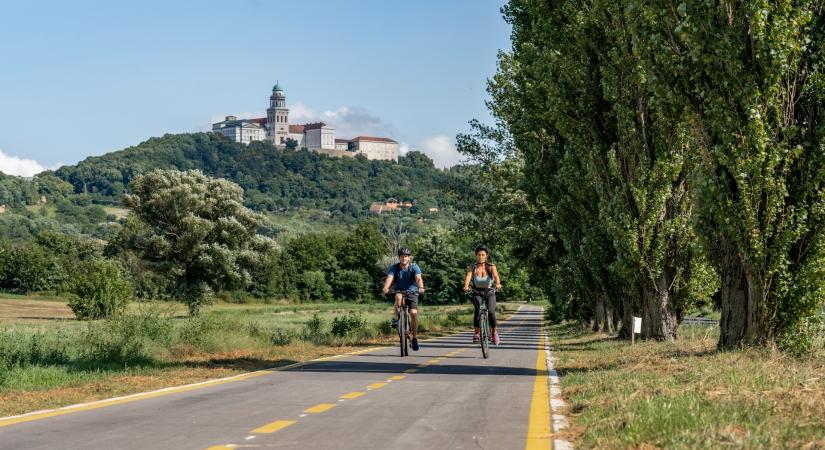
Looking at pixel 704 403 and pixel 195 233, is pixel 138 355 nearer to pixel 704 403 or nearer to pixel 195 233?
pixel 704 403

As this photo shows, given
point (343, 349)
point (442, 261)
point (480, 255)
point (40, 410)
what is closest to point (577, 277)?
point (343, 349)

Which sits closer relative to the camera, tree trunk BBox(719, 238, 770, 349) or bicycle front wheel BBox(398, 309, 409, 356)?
tree trunk BBox(719, 238, 770, 349)

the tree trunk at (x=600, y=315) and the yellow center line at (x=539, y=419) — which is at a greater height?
the tree trunk at (x=600, y=315)

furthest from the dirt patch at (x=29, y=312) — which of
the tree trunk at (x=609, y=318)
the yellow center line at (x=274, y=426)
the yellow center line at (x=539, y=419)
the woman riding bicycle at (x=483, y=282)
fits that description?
the yellow center line at (x=274, y=426)

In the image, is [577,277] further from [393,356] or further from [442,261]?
[442,261]

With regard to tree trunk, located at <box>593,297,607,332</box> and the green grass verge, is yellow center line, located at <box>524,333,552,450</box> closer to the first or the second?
the green grass verge

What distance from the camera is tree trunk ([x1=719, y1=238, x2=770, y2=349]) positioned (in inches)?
627

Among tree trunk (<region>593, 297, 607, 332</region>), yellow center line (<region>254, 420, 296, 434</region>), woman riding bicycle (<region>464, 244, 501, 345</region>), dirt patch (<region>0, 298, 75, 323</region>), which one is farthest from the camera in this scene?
dirt patch (<region>0, 298, 75, 323</region>)

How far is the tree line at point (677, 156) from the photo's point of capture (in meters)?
15.6

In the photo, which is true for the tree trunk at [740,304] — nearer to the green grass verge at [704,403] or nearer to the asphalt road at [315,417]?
the green grass verge at [704,403]

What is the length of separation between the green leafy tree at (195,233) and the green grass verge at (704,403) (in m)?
55.2

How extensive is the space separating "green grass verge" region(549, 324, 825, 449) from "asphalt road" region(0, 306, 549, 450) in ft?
2.55

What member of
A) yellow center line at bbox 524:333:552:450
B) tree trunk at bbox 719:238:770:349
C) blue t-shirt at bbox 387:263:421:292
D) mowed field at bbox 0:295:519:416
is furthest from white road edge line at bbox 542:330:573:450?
mowed field at bbox 0:295:519:416

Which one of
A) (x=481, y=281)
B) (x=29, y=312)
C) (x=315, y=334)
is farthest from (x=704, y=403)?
(x=29, y=312)
